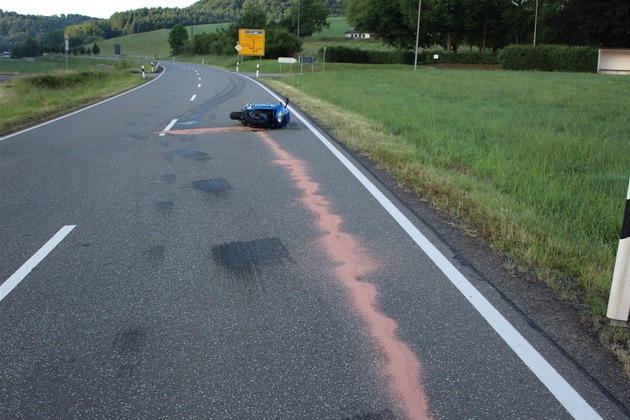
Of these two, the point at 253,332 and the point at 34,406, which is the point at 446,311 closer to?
the point at 253,332

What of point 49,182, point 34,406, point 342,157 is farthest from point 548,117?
point 34,406

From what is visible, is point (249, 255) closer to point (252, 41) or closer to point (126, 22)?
point (252, 41)

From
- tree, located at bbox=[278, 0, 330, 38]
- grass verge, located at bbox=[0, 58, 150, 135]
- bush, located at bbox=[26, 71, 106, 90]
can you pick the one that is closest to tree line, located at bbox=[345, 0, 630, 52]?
tree, located at bbox=[278, 0, 330, 38]

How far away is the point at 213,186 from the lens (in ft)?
25.5

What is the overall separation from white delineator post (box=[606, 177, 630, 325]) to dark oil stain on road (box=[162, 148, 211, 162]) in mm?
7299

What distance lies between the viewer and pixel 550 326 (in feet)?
12.2

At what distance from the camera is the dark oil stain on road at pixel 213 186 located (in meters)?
7.48

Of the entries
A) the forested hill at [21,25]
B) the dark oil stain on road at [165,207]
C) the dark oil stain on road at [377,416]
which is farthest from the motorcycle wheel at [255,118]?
the forested hill at [21,25]

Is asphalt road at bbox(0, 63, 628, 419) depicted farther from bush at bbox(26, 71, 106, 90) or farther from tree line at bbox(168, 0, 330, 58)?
tree line at bbox(168, 0, 330, 58)

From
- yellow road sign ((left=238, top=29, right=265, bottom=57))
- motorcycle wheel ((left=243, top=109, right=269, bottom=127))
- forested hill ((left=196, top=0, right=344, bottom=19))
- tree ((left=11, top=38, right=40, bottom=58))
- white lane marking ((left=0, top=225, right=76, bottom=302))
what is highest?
forested hill ((left=196, top=0, right=344, bottom=19))

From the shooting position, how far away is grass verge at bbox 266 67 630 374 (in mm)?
4816

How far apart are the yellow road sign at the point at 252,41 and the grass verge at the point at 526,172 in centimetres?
→ 5240

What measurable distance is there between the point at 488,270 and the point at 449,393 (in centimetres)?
194

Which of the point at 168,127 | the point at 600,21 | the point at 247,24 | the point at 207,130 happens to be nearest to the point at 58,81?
the point at 168,127
